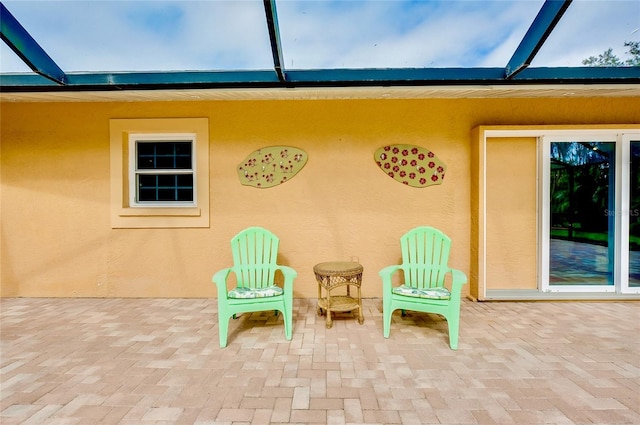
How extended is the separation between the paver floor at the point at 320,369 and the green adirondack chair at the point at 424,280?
1.04ft

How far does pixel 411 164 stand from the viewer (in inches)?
158

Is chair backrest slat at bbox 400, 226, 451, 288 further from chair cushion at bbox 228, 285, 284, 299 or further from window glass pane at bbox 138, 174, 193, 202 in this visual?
window glass pane at bbox 138, 174, 193, 202

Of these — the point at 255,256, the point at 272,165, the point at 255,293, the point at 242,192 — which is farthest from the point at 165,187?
the point at 255,293

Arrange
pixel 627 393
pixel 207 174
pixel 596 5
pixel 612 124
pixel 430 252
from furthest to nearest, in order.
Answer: pixel 207 174, pixel 612 124, pixel 430 252, pixel 596 5, pixel 627 393

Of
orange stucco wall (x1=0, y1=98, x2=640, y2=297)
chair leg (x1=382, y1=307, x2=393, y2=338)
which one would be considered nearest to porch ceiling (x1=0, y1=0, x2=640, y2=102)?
orange stucco wall (x1=0, y1=98, x2=640, y2=297)

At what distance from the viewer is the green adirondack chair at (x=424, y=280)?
274 cm

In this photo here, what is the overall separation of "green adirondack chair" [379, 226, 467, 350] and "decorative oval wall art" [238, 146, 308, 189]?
173 cm

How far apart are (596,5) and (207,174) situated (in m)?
4.51

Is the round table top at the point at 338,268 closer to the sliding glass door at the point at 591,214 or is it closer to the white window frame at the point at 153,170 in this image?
the white window frame at the point at 153,170

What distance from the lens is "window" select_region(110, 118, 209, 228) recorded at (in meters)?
4.06

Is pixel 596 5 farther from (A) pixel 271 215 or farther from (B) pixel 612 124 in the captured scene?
(A) pixel 271 215

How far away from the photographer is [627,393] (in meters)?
2.03

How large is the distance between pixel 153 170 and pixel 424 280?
3.89 meters

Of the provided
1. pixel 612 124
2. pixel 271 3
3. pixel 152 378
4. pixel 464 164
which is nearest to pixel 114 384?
pixel 152 378
